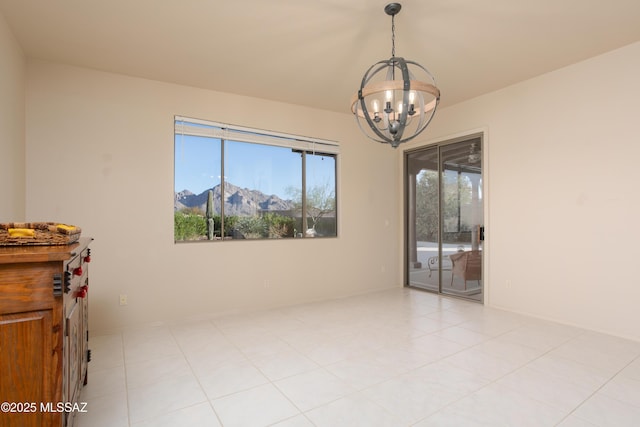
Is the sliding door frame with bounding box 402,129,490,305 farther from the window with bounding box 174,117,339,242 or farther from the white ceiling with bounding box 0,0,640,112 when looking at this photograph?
the window with bounding box 174,117,339,242

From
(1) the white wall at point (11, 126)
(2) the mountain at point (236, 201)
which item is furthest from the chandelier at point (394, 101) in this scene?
(1) the white wall at point (11, 126)

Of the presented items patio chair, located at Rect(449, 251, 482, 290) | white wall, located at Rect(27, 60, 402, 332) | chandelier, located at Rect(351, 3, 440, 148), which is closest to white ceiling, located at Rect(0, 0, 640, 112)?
white wall, located at Rect(27, 60, 402, 332)

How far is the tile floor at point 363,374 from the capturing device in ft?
6.56

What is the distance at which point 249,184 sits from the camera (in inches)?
175

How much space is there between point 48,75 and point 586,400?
5.25 metres

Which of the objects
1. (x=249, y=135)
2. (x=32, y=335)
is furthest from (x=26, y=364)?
(x=249, y=135)

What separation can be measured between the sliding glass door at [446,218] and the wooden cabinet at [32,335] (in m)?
4.58

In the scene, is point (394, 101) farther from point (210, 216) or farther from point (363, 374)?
point (210, 216)

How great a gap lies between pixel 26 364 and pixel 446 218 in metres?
4.84

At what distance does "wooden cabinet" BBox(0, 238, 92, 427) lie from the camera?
4.02 feet

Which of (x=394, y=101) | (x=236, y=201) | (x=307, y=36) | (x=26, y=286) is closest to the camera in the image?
(x=26, y=286)

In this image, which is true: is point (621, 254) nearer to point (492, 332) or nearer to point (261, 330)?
point (492, 332)

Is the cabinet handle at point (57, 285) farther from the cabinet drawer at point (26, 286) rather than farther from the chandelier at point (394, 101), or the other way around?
the chandelier at point (394, 101)

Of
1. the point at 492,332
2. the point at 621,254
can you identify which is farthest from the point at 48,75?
the point at 621,254
